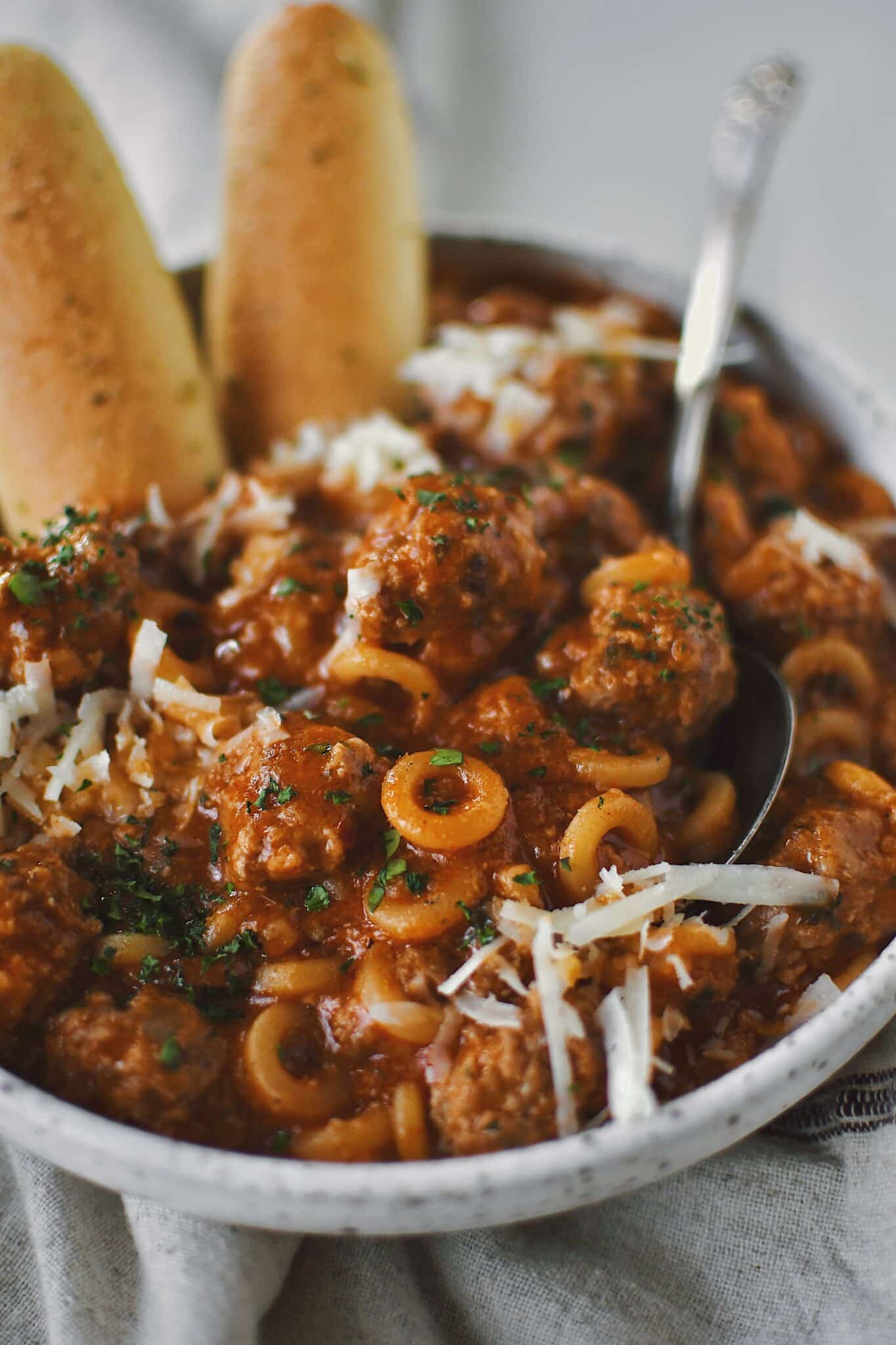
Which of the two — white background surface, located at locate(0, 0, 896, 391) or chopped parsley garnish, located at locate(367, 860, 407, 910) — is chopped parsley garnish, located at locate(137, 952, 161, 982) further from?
white background surface, located at locate(0, 0, 896, 391)

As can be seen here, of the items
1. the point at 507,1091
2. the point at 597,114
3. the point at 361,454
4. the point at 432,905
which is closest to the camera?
the point at 507,1091

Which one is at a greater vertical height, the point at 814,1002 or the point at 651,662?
the point at 651,662

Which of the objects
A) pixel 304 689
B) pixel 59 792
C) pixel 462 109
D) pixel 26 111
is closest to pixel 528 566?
pixel 304 689

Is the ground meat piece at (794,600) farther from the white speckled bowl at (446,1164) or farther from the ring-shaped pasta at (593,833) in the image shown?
the white speckled bowl at (446,1164)

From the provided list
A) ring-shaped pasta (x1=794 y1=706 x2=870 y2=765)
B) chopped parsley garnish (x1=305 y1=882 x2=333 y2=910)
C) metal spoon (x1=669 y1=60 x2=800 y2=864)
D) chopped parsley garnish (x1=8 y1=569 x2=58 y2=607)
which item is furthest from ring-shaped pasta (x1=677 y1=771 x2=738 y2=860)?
chopped parsley garnish (x1=8 y1=569 x2=58 y2=607)

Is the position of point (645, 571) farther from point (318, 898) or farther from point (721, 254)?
point (721, 254)

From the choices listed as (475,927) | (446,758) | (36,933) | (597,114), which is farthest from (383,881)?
(597,114)

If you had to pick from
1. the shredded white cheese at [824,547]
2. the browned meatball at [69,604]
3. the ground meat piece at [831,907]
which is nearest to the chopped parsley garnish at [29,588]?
the browned meatball at [69,604]
